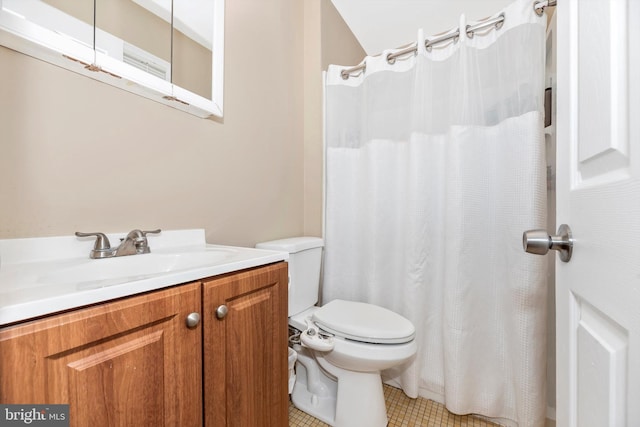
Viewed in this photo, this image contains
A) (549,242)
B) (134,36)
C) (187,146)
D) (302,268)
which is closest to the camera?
(549,242)

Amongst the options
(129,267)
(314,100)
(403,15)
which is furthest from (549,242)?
(403,15)

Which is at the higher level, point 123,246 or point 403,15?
point 403,15

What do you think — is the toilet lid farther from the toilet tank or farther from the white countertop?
the white countertop

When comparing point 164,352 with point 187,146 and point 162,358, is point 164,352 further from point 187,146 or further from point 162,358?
point 187,146

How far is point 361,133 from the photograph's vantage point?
5.06ft

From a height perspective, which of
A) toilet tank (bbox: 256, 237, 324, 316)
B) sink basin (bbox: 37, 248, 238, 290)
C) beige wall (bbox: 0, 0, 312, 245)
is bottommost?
toilet tank (bbox: 256, 237, 324, 316)

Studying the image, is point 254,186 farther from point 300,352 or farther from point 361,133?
point 300,352

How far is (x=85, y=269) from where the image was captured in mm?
680

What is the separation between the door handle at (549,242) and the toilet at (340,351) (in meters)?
0.70

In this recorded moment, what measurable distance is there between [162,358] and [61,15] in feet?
2.95

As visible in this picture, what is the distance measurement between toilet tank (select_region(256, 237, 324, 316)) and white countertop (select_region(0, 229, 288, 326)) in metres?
0.38

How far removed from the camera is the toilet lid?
3.46 ft

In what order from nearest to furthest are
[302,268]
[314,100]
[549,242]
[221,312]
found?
[549,242] → [221,312] → [302,268] → [314,100]

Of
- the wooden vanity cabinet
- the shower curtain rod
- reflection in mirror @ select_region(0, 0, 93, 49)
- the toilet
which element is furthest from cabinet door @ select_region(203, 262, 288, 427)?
the shower curtain rod
